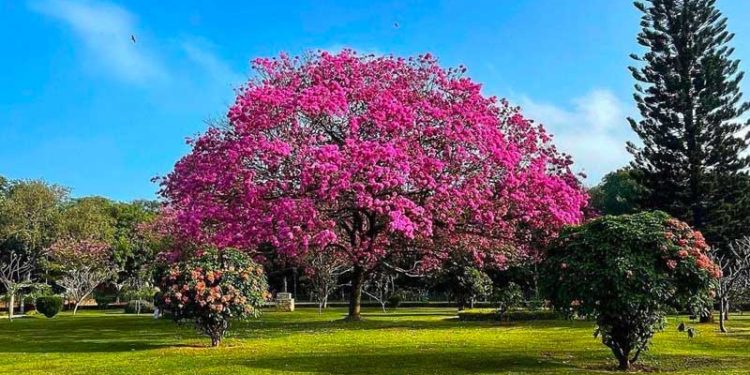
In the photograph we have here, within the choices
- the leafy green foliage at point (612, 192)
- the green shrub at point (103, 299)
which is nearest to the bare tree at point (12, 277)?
the green shrub at point (103, 299)

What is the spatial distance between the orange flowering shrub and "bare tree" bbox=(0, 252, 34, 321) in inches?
807

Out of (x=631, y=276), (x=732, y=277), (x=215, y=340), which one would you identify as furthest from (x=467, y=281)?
(x=631, y=276)

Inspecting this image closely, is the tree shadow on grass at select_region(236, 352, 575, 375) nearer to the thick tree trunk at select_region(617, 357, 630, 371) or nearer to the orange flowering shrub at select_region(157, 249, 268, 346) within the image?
the thick tree trunk at select_region(617, 357, 630, 371)

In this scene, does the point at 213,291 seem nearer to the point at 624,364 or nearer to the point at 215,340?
the point at 215,340

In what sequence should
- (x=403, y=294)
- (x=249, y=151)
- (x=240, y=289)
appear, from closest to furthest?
(x=240, y=289) → (x=249, y=151) → (x=403, y=294)

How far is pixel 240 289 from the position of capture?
14078 mm

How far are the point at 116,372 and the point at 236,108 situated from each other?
10.0m

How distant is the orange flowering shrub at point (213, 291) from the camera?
13617mm

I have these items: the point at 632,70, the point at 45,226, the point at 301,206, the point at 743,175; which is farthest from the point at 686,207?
the point at 45,226

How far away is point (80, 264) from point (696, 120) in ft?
109

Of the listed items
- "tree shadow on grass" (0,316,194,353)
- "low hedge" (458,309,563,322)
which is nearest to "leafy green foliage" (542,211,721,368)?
"tree shadow on grass" (0,316,194,353)

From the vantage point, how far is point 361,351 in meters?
13.4

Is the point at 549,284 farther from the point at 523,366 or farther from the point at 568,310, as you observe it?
the point at 523,366

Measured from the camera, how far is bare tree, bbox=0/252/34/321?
33.2m
